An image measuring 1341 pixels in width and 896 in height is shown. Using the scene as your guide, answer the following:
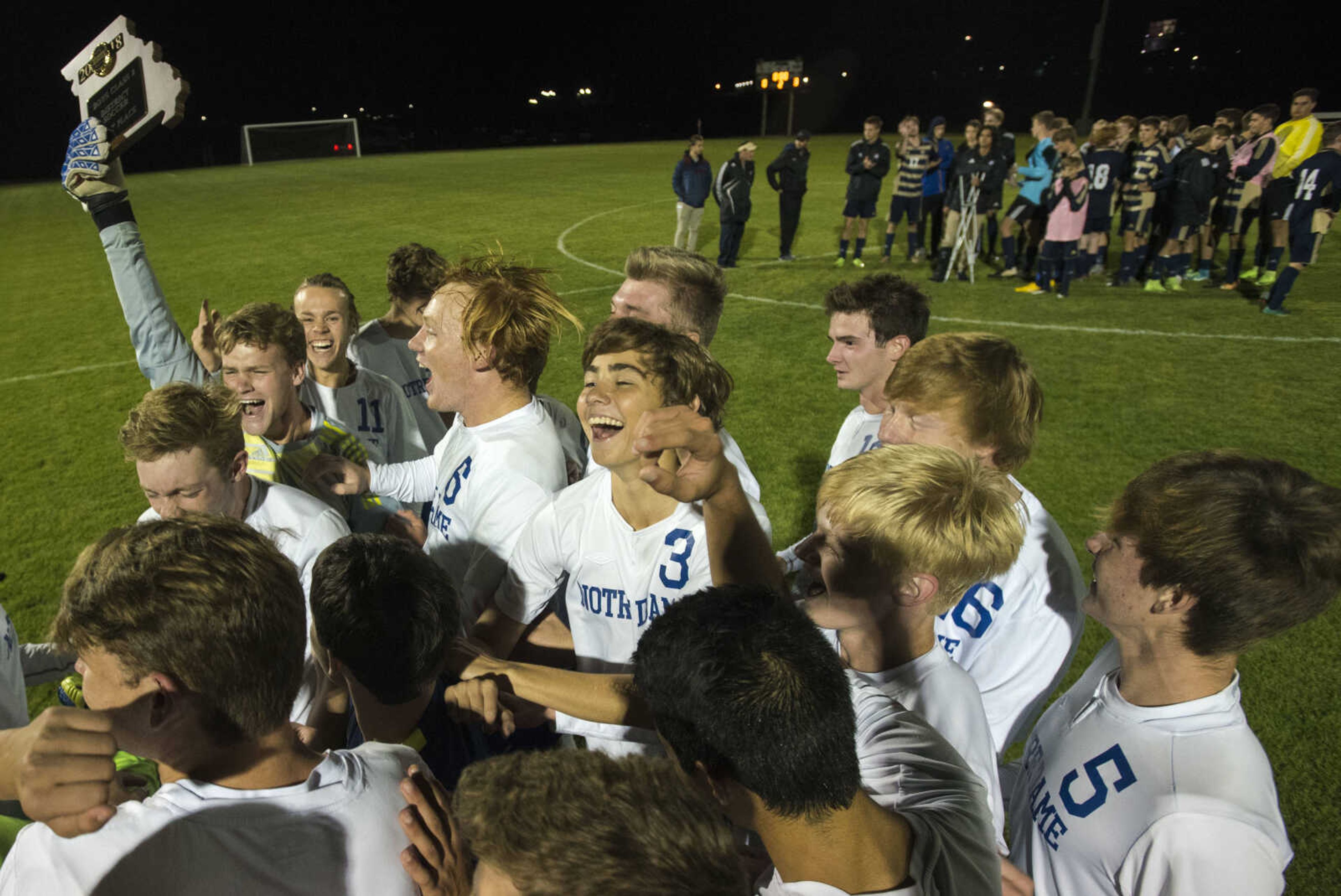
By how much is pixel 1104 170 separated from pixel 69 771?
1227 centimetres

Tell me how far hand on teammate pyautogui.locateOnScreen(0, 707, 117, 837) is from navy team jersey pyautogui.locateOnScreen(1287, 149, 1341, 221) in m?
12.1

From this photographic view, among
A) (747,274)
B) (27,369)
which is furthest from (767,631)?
(747,274)

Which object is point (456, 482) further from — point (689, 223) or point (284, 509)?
point (689, 223)

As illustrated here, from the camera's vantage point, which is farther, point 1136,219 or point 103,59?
point 1136,219

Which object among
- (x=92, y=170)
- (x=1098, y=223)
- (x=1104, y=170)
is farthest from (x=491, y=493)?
(x=1098, y=223)

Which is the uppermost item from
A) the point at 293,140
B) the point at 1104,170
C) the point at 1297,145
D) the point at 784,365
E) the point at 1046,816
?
the point at 293,140

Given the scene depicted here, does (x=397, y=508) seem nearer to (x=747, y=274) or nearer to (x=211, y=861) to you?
(x=211, y=861)

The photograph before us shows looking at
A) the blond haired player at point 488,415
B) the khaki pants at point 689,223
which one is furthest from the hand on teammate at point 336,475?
the khaki pants at point 689,223

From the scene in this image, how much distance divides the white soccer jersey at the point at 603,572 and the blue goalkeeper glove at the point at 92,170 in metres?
2.57

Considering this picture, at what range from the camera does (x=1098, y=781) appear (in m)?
1.78

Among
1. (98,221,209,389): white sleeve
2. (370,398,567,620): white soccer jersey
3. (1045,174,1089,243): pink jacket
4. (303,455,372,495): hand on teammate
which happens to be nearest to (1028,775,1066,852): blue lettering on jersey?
(370,398,567,620): white soccer jersey

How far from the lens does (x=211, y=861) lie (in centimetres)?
129

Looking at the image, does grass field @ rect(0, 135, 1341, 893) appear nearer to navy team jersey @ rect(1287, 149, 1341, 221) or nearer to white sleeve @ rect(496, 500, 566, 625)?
navy team jersey @ rect(1287, 149, 1341, 221)

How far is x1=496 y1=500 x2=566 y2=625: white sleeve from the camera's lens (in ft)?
8.18
